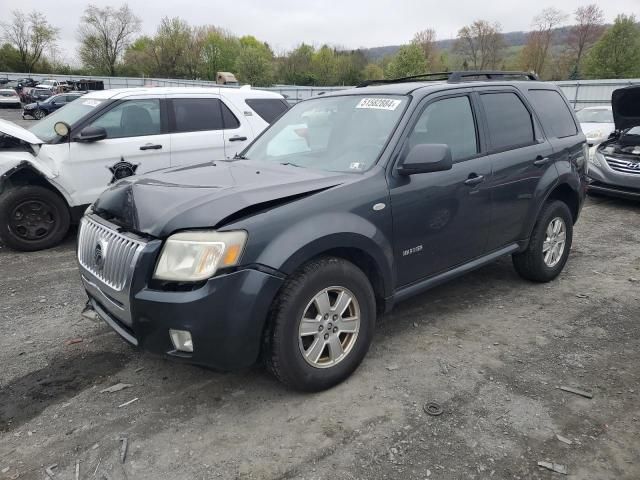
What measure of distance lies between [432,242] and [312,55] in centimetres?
7930

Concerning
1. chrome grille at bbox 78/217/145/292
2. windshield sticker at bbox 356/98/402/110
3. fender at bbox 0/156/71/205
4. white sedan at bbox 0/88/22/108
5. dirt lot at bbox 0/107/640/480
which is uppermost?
white sedan at bbox 0/88/22/108

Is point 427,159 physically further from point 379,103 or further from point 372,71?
point 372,71

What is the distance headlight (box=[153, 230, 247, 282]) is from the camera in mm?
2572

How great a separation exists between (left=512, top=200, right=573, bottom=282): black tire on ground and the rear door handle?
3.47 feet

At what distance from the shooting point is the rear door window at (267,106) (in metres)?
7.26

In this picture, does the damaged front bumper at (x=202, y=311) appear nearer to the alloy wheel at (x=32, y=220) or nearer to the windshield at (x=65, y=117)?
the alloy wheel at (x=32, y=220)

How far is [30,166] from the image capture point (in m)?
5.77

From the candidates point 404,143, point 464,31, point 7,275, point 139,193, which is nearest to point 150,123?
point 7,275

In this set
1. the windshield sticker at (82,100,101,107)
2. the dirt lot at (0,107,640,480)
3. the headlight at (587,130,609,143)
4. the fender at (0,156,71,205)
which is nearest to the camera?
the dirt lot at (0,107,640,480)

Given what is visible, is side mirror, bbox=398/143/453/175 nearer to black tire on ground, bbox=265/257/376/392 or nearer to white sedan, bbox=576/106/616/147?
black tire on ground, bbox=265/257/376/392

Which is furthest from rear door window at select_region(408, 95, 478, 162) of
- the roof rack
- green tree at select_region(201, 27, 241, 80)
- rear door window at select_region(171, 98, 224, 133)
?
green tree at select_region(201, 27, 241, 80)

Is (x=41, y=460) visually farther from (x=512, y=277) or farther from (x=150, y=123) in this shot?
(x=150, y=123)

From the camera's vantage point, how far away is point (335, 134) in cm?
369

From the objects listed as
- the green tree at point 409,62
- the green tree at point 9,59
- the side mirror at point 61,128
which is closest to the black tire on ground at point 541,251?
the side mirror at point 61,128
